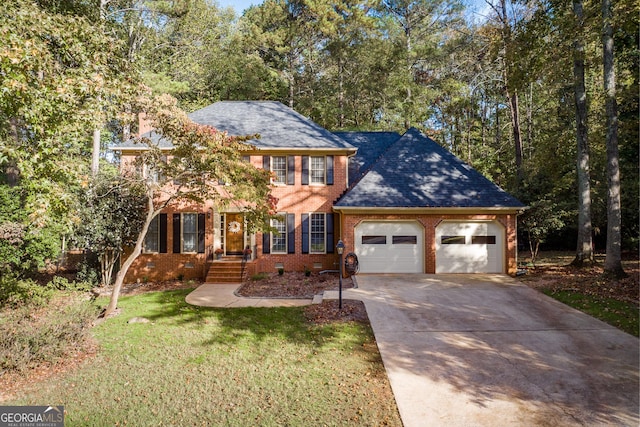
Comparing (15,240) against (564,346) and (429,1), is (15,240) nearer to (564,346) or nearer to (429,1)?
(564,346)

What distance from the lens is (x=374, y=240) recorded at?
13828mm

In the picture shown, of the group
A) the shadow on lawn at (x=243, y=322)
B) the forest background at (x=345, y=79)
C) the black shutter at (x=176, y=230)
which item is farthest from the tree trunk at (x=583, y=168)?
the black shutter at (x=176, y=230)

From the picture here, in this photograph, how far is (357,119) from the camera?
2775cm

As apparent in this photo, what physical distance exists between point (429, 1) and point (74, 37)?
1033 inches

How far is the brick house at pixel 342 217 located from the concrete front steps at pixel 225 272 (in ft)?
0.71

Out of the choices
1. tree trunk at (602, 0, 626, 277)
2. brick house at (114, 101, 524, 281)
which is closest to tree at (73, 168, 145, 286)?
brick house at (114, 101, 524, 281)

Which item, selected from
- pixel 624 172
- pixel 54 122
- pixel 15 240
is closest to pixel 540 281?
pixel 624 172

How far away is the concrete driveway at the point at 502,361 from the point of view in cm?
486

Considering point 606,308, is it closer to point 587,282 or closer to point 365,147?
point 587,282

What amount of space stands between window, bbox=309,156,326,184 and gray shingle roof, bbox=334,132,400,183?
180cm

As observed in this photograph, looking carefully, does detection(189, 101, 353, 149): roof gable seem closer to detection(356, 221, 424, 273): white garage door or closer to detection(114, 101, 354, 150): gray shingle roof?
detection(114, 101, 354, 150): gray shingle roof

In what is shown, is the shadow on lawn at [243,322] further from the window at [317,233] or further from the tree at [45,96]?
the window at [317,233]

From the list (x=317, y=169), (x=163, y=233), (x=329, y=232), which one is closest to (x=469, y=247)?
(x=329, y=232)

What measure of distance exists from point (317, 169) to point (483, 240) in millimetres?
7742
